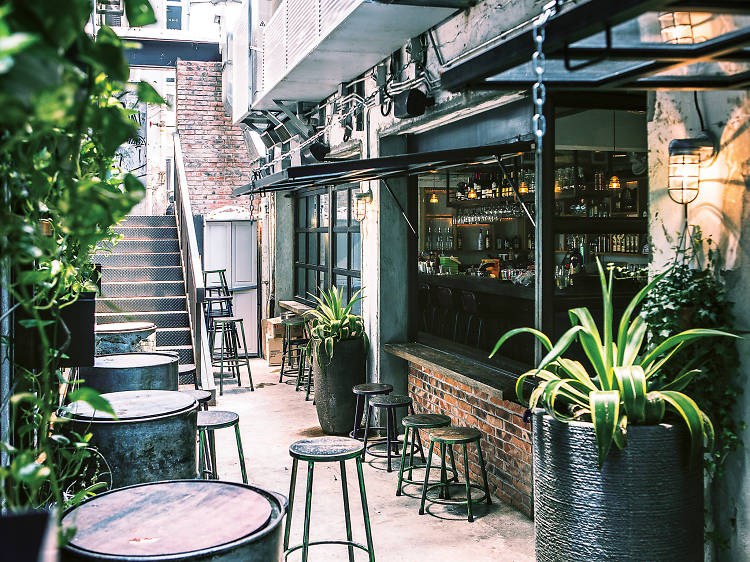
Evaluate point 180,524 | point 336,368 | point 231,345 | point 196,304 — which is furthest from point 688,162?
point 231,345

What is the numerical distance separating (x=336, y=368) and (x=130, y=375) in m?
2.90

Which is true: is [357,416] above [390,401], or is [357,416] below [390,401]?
below

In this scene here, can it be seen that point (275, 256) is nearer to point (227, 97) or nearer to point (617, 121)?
point (227, 97)

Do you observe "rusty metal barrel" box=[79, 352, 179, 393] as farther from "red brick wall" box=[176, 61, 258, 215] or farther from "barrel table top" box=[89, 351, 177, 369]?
"red brick wall" box=[176, 61, 258, 215]

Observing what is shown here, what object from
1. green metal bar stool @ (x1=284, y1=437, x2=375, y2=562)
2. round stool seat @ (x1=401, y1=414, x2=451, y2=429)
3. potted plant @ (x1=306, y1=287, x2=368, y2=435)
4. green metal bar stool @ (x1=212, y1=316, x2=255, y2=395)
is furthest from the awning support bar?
green metal bar stool @ (x1=284, y1=437, x2=375, y2=562)

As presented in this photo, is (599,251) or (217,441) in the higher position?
(599,251)

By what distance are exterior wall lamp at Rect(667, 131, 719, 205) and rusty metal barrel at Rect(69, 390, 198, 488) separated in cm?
222

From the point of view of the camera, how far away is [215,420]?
14.2 feet

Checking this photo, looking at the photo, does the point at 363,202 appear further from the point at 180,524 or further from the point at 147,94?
the point at 147,94

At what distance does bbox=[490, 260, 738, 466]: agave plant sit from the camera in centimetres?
264

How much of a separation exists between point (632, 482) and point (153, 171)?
627 inches

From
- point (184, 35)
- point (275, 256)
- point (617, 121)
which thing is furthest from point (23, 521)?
point (184, 35)

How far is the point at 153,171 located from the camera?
17.0m

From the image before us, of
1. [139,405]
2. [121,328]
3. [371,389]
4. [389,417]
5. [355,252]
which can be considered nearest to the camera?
[139,405]
